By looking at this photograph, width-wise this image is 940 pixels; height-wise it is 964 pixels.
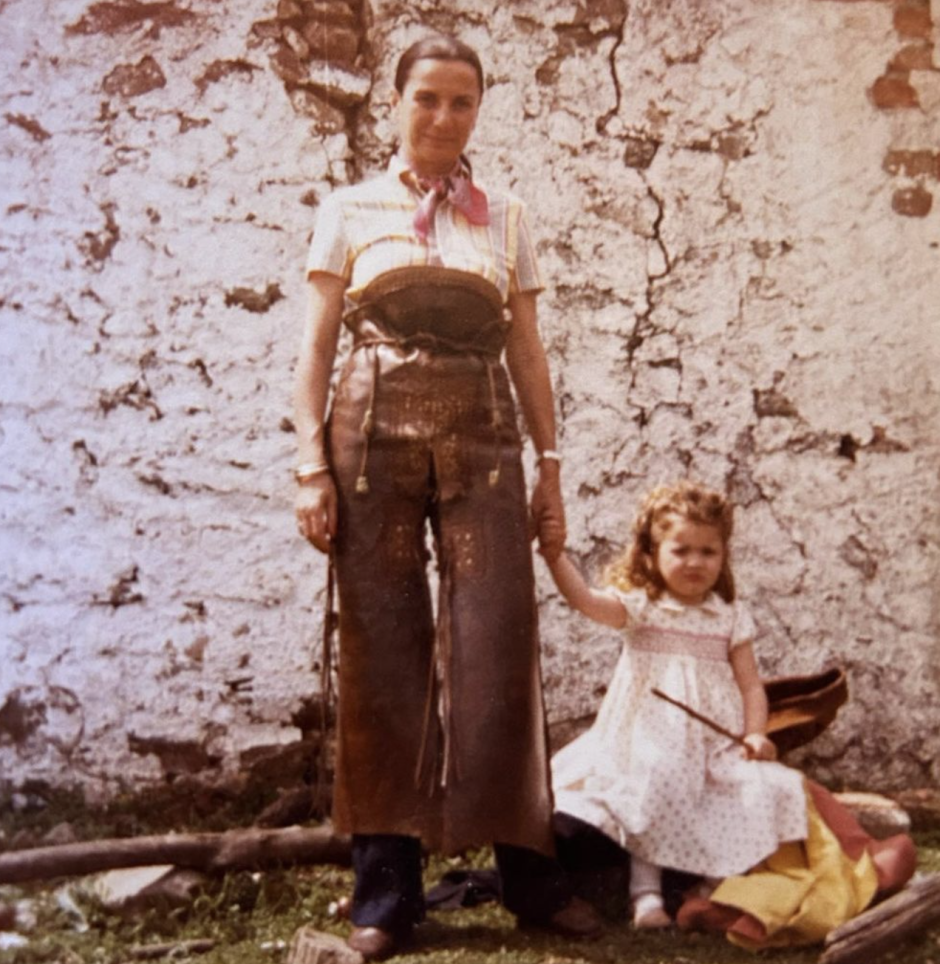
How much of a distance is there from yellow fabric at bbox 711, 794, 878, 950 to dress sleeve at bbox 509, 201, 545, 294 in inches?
54.5

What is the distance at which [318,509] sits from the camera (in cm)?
261

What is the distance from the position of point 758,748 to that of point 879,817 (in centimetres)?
60

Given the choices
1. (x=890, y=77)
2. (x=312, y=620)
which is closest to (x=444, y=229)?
(x=312, y=620)

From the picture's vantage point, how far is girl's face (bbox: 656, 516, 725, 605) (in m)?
3.02

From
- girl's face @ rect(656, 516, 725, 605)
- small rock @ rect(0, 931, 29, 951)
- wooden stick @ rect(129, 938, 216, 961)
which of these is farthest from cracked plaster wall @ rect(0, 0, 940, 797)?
wooden stick @ rect(129, 938, 216, 961)

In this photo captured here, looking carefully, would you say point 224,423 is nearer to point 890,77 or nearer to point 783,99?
point 783,99

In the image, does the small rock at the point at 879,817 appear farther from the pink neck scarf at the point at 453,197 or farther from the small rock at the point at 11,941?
the small rock at the point at 11,941

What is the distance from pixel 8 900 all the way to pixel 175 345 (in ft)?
5.29

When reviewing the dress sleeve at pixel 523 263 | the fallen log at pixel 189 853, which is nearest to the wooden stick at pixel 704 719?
the fallen log at pixel 189 853

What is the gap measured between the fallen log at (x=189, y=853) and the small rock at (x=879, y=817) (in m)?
1.36

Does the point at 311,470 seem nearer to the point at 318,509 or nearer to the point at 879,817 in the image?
the point at 318,509

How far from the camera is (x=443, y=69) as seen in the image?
2.62m

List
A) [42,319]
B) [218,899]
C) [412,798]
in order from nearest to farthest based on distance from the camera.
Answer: [412,798] < [218,899] < [42,319]

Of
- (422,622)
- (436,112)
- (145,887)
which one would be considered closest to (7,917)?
(145,887)
